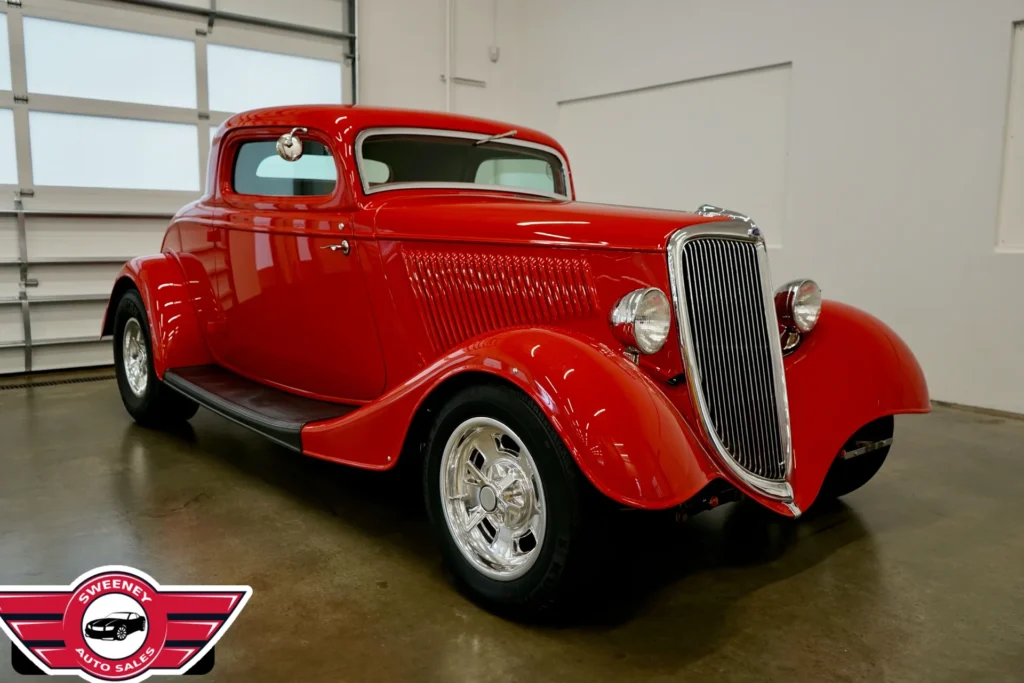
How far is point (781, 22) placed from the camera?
20.6 feet

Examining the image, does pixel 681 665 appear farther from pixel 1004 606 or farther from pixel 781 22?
pixel 781 22

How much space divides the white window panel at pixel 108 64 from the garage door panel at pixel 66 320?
70.8 inches

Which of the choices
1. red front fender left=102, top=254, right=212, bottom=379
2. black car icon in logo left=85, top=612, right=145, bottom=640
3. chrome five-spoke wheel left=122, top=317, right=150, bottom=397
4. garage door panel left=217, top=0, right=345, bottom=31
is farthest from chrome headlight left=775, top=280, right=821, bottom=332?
garage door panel left=217, top=0, right=345, bottom=31

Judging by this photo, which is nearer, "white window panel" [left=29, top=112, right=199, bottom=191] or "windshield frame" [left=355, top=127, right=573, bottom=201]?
"windshield frame" [left=355, top=127, right=573, bottom=201]

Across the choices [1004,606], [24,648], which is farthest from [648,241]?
[24,648]

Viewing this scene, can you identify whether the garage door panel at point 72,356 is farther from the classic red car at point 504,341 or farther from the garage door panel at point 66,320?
the classic red car at point 504,341

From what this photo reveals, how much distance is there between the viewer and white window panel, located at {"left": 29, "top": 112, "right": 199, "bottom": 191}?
643cm

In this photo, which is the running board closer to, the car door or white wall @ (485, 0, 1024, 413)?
the car door

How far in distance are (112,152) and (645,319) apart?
614 centimetres

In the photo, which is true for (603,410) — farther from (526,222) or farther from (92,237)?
(92,237)

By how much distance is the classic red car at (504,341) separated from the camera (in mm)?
2184

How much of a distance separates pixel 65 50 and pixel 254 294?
170 inches

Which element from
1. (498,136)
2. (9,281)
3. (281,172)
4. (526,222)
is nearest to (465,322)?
(526,222)

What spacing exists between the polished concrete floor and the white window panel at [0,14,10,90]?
365 centimetres
